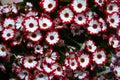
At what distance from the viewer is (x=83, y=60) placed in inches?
80.5

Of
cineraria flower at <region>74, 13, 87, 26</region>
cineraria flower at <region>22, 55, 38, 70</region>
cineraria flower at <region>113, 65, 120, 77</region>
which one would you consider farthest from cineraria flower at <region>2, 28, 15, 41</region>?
cineraria flower at <region>113, 65, 120, 77</region>

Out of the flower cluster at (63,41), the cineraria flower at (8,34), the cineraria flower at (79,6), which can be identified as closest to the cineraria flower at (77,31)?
the flower cluster at (63,41)

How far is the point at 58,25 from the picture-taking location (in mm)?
2084

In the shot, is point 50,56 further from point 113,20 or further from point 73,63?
point 113,20

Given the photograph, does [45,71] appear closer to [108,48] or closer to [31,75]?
[31,75]

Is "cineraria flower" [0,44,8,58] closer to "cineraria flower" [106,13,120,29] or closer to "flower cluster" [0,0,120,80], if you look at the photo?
"flower cluster" [0,0,120,80]

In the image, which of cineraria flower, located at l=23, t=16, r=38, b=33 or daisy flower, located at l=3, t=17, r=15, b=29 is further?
daisy flower, located at l=3, t=17, r=15, b=29

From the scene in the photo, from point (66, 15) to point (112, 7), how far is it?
0.30m

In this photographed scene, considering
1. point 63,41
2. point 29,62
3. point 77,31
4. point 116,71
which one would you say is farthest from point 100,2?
point 29,62

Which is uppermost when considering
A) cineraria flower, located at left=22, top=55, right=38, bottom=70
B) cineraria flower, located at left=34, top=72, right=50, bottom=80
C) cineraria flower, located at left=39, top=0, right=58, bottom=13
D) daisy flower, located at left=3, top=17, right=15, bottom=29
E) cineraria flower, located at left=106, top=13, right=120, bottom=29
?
cineraria flower, located at left=39, top=0, right=58, bottom=13

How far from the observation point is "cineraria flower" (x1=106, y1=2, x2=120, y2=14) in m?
2.12

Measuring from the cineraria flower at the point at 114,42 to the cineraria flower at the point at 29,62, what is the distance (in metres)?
0.46

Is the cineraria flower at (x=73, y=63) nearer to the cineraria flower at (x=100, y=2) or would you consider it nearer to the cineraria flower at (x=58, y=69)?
the cineraria flower at (x=58, y=69)

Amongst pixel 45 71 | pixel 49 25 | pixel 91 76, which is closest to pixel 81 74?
pixel 91 76
